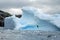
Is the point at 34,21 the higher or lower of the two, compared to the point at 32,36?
higher

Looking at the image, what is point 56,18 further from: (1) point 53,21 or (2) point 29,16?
(2) point 29,16

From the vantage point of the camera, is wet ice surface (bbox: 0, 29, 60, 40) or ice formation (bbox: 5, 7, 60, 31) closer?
wet ice surface (bbox: 0, 29, 60, 40)

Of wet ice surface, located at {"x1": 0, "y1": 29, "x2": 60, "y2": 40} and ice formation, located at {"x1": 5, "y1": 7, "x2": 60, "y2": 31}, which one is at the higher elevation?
ice formation, located at {"x1": 5, "y1": 7, "x2": 60, "y2": 31}

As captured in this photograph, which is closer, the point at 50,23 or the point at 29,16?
the point at 50,23

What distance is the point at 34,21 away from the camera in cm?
1647

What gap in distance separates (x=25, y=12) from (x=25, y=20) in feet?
2.34

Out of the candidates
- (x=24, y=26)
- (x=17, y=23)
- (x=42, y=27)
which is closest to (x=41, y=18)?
(x=42, y=27)

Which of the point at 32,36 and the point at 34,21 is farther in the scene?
the point at 34,21

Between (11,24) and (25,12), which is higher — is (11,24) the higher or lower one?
the lower one

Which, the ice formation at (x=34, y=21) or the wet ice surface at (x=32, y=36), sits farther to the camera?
the ice formation at (x=34, y=21)

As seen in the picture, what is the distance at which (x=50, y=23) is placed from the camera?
14531 mm

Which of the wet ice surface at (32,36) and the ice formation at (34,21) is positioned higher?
the ice formation at (34,21)

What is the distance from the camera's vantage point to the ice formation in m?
14.7

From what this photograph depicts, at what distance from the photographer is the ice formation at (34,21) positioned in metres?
14.7
